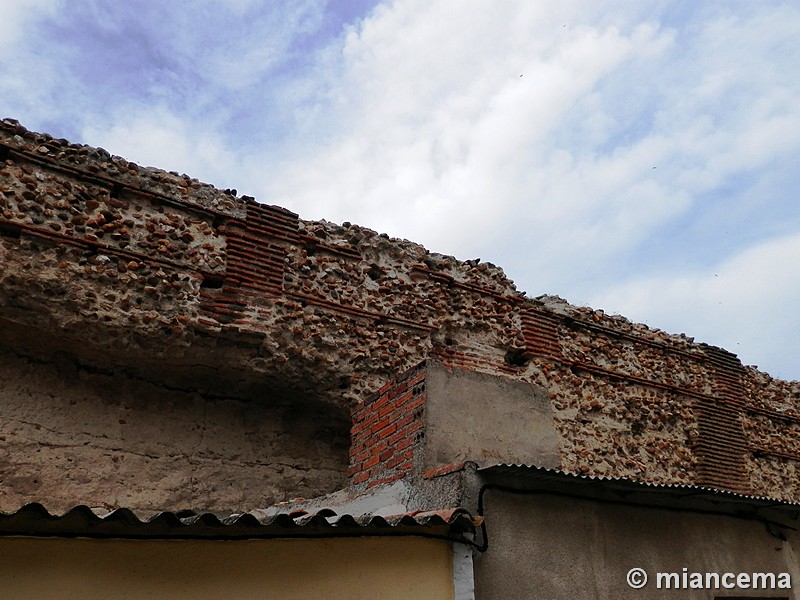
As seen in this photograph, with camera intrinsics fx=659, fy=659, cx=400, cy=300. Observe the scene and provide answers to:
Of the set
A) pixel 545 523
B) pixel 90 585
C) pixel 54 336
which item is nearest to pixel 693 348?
pixel 545 523

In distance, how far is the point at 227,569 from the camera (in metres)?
2.66

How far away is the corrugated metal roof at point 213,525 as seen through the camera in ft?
7.61

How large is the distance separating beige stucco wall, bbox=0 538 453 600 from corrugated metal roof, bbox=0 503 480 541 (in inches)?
1.5

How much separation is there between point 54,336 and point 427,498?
319 cm

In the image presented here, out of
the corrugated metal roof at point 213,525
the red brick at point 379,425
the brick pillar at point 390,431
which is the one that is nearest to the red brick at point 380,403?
the brick pillar at point 390,431

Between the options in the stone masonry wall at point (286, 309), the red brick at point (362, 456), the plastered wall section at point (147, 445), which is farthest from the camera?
the stone masonry wall at point (286, 309)

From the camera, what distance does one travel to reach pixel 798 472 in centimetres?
930

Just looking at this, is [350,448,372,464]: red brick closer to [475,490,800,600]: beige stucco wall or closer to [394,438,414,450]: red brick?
[394,438,414,450]: red brick

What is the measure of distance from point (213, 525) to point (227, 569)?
0.78 ft

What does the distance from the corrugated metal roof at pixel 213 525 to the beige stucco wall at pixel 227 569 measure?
37 millimetres

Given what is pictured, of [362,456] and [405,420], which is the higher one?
[405,420]

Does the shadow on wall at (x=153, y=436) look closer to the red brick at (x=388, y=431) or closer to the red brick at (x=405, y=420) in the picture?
the red brick at (x=388, y=431)

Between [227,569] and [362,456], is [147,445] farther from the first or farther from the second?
[227,569]

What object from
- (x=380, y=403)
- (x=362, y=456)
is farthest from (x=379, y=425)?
(x=362, y=456)
